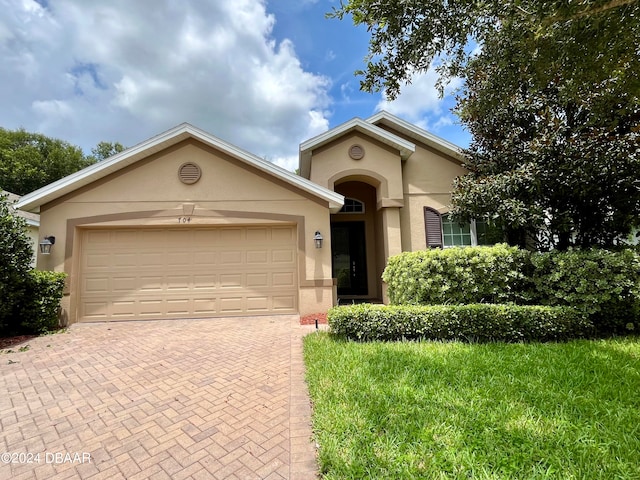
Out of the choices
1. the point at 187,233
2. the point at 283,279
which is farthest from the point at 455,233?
the point at 187,233

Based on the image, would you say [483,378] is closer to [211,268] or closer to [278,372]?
[278,372]

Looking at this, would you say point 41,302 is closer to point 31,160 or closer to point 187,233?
point 187,233

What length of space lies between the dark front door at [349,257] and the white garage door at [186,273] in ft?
10.4

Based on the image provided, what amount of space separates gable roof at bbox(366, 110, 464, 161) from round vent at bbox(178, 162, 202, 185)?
20.2 feet

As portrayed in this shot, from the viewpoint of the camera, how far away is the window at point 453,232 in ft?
33.0

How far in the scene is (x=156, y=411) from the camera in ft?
11.2

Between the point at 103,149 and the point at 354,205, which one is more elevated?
the point at 103,149

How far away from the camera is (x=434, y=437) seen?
2.67 metres

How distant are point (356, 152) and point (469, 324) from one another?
657 cm

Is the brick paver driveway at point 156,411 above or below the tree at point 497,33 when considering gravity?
below

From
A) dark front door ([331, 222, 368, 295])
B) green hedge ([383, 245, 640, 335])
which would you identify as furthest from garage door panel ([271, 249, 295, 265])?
green hedge ([383, 245, 640, 335])

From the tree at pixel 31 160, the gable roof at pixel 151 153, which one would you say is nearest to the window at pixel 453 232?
the gable roof at pixel 151 153

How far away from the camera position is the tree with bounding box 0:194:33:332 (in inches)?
257

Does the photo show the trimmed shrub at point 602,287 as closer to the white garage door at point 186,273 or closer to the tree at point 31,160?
the white garage door at point 186,273
